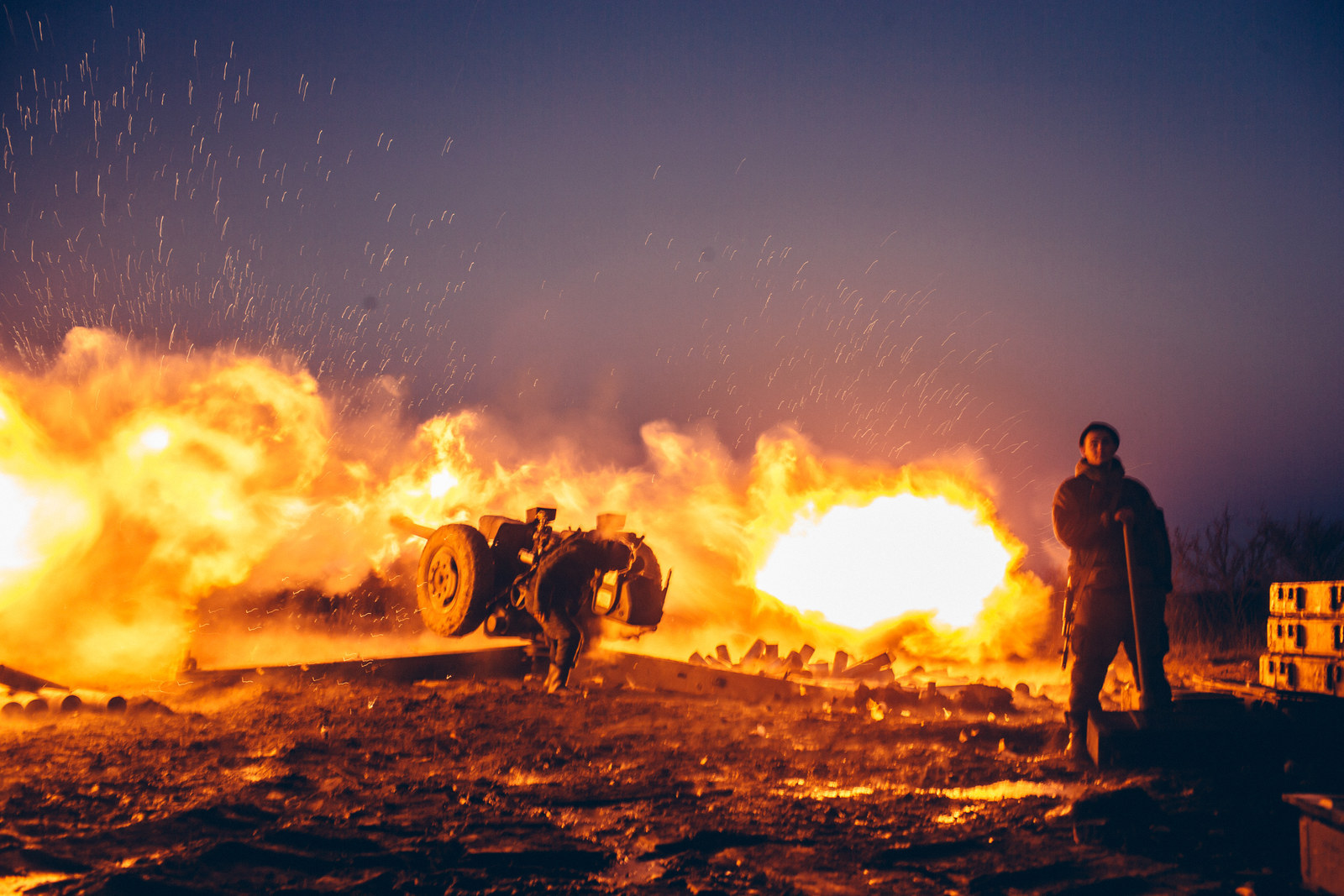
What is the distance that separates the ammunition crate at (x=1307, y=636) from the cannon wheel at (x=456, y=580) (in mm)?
8400

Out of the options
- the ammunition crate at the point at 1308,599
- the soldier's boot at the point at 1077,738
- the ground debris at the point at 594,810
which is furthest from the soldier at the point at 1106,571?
the ammunition crate at the point at 1308,599

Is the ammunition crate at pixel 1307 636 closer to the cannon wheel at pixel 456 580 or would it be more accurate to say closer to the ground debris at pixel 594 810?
the ground debris at pixel 594 810

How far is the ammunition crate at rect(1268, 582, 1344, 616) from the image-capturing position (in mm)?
7656

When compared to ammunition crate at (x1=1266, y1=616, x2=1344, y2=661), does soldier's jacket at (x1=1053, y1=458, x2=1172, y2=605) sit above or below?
above

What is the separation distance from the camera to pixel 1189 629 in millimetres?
26859

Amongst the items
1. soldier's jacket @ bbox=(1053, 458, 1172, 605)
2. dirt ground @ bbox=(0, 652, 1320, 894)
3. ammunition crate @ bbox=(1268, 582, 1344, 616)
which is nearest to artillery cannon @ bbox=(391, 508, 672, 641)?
dirt ground @ bbox=(0, 652, 1320, 894)

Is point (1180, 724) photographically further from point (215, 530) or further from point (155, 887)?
point (215, 530)

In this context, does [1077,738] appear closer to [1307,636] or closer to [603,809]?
[603,809]

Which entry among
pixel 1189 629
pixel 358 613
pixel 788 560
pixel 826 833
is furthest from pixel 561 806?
pixel 1189 629

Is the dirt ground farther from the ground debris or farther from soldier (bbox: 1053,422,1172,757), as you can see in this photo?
soldier (bbox: 1053,422,1172,757)

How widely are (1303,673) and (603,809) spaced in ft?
24.4

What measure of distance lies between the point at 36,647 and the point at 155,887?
1026 cm

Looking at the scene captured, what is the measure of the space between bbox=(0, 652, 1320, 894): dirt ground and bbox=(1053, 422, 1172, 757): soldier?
64 cm

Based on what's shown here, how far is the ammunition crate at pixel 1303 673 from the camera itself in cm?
757
